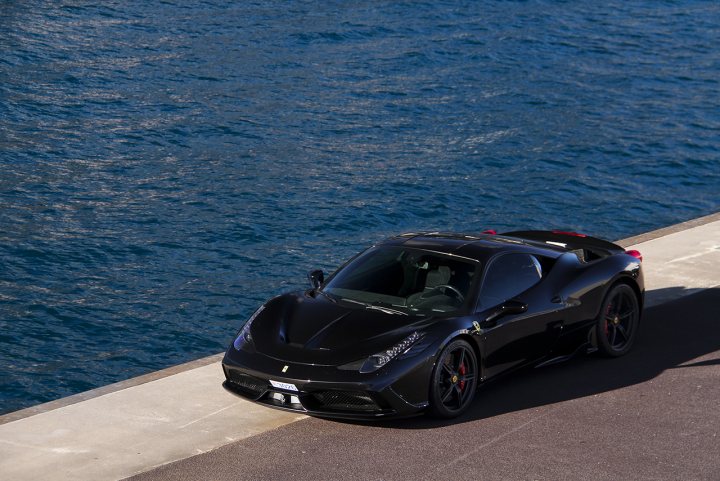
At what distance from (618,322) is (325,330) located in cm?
311

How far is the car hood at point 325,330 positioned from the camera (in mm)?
9070

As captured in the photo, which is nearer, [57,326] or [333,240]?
[57,326]

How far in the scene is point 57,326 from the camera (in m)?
15.5

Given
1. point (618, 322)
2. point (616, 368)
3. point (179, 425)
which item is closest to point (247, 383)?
point (179, 425)

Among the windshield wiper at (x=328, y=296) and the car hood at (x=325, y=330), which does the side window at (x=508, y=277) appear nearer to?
the car hood at (x=325, y=330)

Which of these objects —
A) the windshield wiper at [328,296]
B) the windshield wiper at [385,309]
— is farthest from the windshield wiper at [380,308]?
the windshield wiper at [328,296]

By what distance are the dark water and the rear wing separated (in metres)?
4.82

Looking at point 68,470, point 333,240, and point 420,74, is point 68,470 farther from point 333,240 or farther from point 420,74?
point 420,74

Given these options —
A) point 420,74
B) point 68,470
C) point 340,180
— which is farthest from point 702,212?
point 68,470

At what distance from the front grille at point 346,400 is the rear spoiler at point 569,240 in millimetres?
3150

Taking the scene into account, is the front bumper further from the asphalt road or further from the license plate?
the asphalt road

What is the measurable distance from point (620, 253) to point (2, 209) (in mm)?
12866

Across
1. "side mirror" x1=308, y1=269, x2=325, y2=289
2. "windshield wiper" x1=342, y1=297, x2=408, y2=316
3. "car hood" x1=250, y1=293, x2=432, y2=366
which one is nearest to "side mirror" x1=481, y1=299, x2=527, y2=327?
"car hood" x1=250, y1=293, x2=432, y2=366

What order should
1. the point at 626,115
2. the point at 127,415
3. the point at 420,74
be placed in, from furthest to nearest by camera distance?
the point at 420,74
the point at 626,115
the point at 127,415
